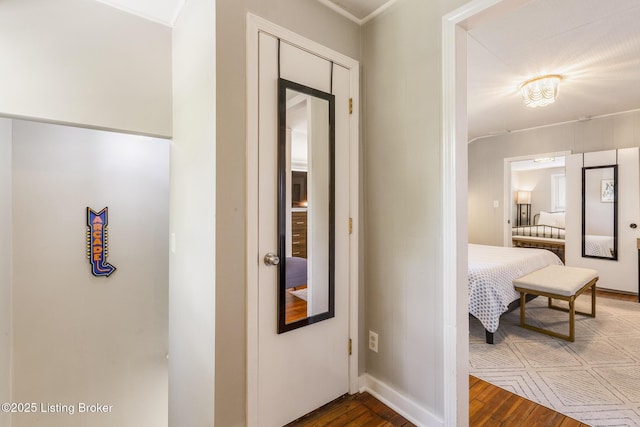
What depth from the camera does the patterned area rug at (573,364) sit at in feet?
5.87

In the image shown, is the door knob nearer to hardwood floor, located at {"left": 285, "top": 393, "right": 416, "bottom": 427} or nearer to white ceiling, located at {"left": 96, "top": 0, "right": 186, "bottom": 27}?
hardwood floor, located at {"left": 285, "top": 393, "right": 416, "bottom": 427}

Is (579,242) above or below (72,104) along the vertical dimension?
below

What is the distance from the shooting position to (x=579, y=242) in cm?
439

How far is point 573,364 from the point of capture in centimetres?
224

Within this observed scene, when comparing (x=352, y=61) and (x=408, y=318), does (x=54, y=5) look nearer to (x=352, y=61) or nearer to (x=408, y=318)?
(x=352, y=61)

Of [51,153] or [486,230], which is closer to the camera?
[51,153]

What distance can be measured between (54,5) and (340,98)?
1.82 m

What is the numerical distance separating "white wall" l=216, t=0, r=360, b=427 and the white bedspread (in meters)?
2.17

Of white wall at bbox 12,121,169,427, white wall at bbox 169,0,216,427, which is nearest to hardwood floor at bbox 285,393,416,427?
white wall at bbox 169,0,216,427

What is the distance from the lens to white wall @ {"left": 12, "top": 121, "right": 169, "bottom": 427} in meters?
2.49

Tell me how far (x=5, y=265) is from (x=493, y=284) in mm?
4196

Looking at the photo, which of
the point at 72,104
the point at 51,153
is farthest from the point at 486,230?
the point at 51,153

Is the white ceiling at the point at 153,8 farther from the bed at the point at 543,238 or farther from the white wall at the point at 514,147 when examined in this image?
the bed at the point at 543,238

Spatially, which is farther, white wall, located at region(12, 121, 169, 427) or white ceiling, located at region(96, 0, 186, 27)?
white wall, located at region(12, 121, 169, 427)
